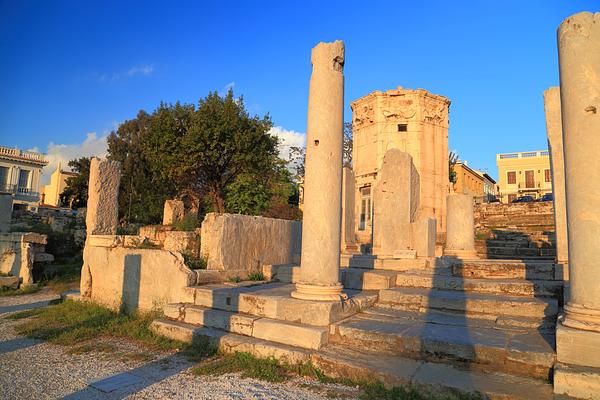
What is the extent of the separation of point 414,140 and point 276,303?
2230 cm

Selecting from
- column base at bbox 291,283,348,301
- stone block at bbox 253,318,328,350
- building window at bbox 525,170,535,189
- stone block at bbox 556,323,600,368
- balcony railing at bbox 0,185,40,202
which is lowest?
stone block at bbox 253,318,328,350

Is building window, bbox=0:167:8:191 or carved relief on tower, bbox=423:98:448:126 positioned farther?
building window, bbox=0:167:8:191

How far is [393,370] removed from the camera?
12.9 feet

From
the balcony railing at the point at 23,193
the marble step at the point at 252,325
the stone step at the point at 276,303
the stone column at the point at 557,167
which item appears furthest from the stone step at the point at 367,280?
the balcony railing at the point at 23,193

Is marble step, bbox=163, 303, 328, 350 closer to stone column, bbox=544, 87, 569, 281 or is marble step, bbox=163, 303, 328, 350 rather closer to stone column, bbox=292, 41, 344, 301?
stone column, bbox=292, 41, 344, 301

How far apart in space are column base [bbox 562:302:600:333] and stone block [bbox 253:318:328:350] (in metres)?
2.59

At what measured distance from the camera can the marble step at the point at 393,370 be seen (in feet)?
11.5

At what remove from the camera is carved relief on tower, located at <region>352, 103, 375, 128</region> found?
87.9 feet

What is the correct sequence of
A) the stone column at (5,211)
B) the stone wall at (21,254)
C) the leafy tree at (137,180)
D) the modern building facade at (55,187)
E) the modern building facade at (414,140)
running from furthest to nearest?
1. the modern building facade at (55,187)
2. the leafy tree at (137,180)
3. the modern building facade at (414,140)
4. the stone column at (5,211)
5. the stone wall at (21,254)

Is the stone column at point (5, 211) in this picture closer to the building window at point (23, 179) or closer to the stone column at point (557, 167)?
the stone column at point (557, 167)

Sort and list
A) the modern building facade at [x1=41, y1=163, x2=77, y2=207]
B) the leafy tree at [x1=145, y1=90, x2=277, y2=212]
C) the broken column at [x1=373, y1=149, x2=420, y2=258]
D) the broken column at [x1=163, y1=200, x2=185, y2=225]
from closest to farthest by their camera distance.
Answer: the broken column at [x1=373, y1=149, x2=420, y2=258] < the broken column at [x1=163, y1=200, x2=185, y2=225] < the leafy tree at [x1=145, y1=90, x2=277, y2=212] < the modern building facade at [x1=41, y1=163, x2=77, y2=207]

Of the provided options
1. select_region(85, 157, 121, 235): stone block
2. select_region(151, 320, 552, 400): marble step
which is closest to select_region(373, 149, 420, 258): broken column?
select_region(151, 320, 552, 400): marble step

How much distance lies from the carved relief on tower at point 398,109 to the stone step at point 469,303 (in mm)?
21186

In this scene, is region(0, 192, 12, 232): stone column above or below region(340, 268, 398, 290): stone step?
above
